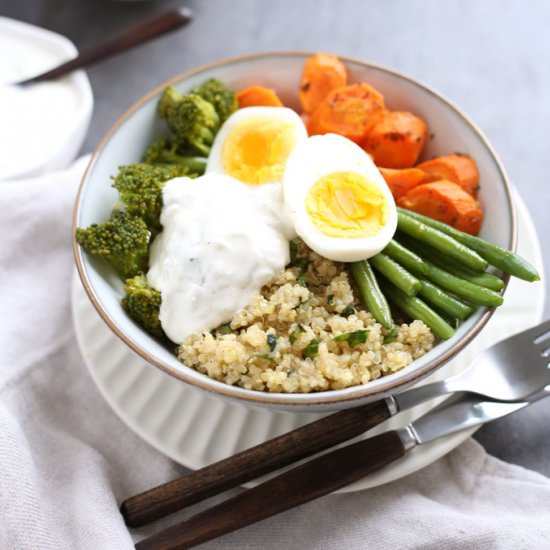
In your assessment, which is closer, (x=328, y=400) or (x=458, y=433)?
(x=328, y=400)

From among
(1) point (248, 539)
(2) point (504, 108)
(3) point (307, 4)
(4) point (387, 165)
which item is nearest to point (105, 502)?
(1) point (248, 539)

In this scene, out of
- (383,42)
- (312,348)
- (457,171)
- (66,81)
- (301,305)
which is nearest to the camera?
(312,348)

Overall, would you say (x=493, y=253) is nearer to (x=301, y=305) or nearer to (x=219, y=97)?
(x=301, y=305)

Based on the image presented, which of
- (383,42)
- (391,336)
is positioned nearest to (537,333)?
(391,336)

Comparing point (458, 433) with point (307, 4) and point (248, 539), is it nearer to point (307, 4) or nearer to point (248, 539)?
point (248, 539)

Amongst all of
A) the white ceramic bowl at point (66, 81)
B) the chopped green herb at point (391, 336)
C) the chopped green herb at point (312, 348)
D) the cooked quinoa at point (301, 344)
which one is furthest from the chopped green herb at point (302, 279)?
the white ceramic bowl at point (66, 81)
